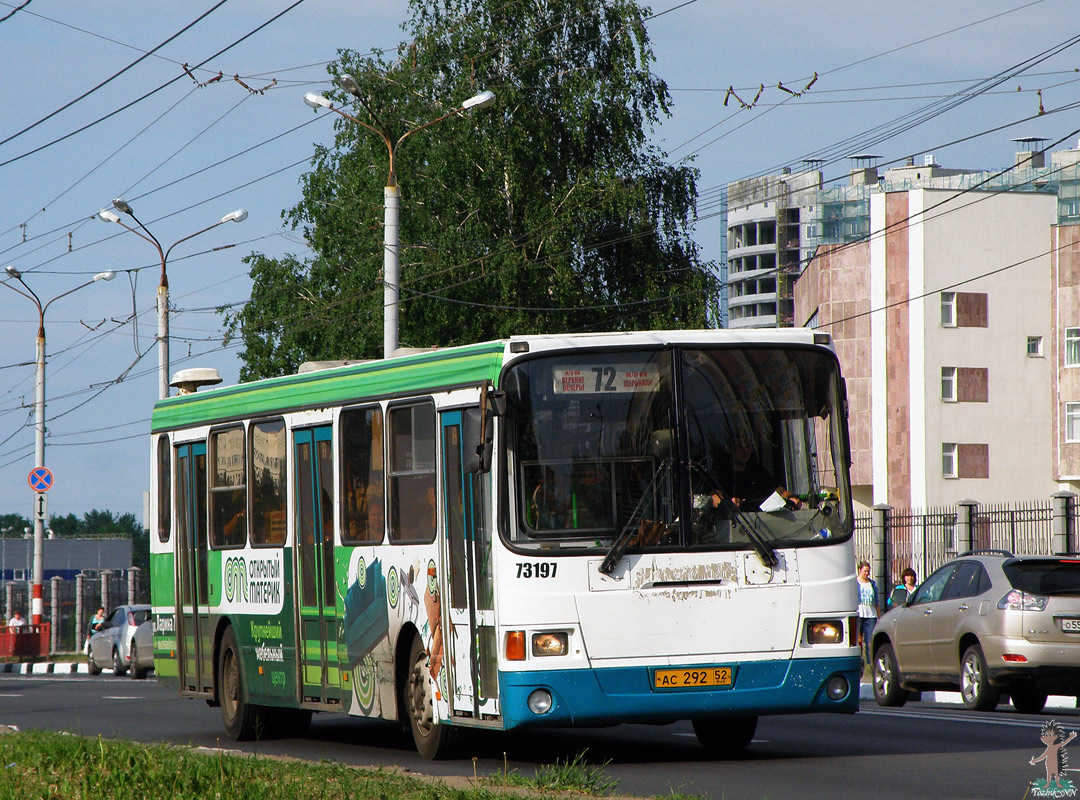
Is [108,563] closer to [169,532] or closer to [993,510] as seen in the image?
[993,510]

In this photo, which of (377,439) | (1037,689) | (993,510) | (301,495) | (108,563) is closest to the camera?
(377,439)

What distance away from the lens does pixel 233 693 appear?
15.9 meters

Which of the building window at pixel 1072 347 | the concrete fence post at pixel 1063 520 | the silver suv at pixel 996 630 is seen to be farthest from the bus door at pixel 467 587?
the building window at pixel 1072 347

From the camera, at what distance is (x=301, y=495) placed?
1448 centimetres

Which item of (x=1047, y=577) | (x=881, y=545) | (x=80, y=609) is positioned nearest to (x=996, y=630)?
(x=1047, y=577)

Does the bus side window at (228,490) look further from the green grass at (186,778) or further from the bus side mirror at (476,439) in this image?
the green grass at (186,778)

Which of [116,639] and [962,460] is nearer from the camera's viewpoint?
[116,639]

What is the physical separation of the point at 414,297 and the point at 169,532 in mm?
27732

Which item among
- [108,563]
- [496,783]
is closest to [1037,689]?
[496,783]

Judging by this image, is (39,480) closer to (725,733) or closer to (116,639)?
(116,639)

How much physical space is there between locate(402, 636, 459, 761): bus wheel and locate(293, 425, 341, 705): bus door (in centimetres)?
119

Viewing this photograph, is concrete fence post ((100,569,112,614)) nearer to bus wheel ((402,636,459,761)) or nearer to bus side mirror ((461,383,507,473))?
bus wheel ((402,636,459,761))

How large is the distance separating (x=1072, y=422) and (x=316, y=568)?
53.8 meters

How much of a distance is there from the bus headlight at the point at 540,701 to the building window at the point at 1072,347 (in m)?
55.1
